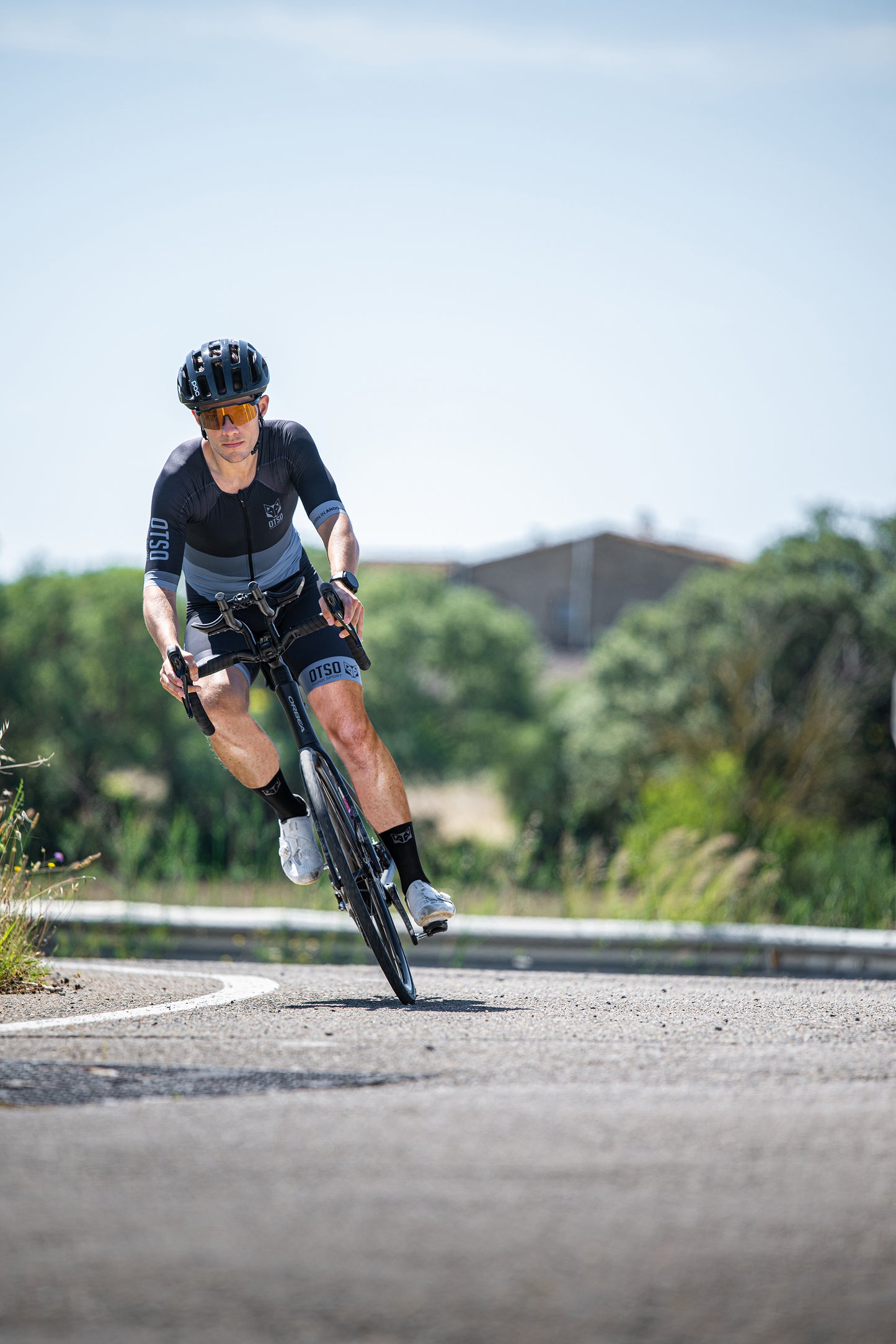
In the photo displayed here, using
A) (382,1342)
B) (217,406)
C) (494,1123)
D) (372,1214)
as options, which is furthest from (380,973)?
(382,1342)

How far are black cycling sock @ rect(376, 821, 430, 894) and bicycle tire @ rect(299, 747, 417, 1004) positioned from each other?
0.24 m

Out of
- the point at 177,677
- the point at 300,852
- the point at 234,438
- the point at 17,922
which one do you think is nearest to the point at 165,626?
the point at 177,677

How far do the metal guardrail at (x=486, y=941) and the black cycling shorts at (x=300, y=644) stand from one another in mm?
3709

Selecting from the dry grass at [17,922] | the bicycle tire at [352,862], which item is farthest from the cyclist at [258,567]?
the dry grass at [17,922]

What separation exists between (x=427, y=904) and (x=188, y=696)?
1.17m

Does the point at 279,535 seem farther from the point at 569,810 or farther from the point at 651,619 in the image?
the point at 651,619

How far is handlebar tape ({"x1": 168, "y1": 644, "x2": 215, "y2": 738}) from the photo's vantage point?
4.95m

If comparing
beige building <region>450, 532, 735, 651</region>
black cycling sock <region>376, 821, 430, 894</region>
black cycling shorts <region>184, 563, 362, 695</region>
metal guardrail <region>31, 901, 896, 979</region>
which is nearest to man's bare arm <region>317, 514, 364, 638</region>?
black cycling shorts <region>184, 563, 362, 695</region>

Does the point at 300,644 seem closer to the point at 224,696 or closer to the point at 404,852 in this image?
the point at 224,696

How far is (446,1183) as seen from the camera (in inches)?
107

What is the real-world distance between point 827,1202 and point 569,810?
18.3 metres

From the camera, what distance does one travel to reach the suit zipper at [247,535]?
18.0 feet

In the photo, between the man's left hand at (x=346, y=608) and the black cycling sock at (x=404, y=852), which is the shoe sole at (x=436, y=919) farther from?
the man's left hand at (x=346, y=608)

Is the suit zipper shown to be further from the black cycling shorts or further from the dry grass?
the dry grass
